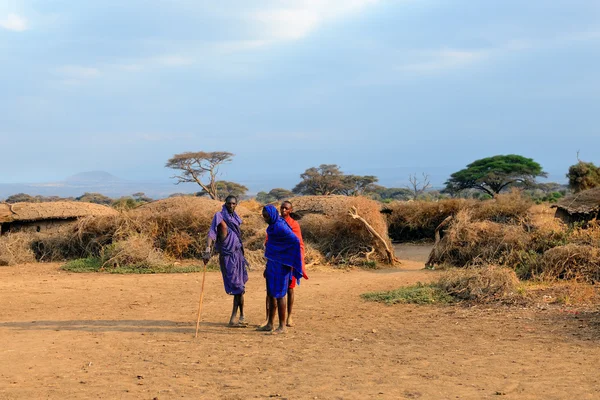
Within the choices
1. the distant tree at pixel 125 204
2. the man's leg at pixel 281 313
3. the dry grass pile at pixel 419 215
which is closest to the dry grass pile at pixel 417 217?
the dry grass pile at pixel 419 215

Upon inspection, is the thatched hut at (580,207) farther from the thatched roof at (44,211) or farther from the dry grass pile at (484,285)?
the thatched roof at (44,211)

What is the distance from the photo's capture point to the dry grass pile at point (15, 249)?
1403cm

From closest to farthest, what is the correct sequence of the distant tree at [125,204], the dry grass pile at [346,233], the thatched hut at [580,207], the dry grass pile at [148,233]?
1. the dry grass pile at [346,233]
2. the dry grass pile at [148,233]
3. the thatched hut at [580,207]
4. the distant tree at [125,204]

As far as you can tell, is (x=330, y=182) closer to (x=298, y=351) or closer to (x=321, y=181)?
(x=321, y=181)

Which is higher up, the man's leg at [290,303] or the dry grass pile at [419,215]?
the dry grass pile at [419,215]

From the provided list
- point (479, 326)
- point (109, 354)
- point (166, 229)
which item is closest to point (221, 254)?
point (109, 354)

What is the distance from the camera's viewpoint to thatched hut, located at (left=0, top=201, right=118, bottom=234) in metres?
16.0

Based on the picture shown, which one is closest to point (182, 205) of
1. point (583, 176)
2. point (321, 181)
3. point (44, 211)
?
point (44, 211)

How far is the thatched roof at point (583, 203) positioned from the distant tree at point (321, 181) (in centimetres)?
2039

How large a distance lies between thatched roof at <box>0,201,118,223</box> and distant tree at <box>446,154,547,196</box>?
25.0 metres

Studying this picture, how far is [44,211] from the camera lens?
637 inches

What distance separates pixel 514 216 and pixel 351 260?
469 cm

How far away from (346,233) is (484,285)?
600 cm

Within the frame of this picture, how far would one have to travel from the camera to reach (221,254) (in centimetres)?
734
